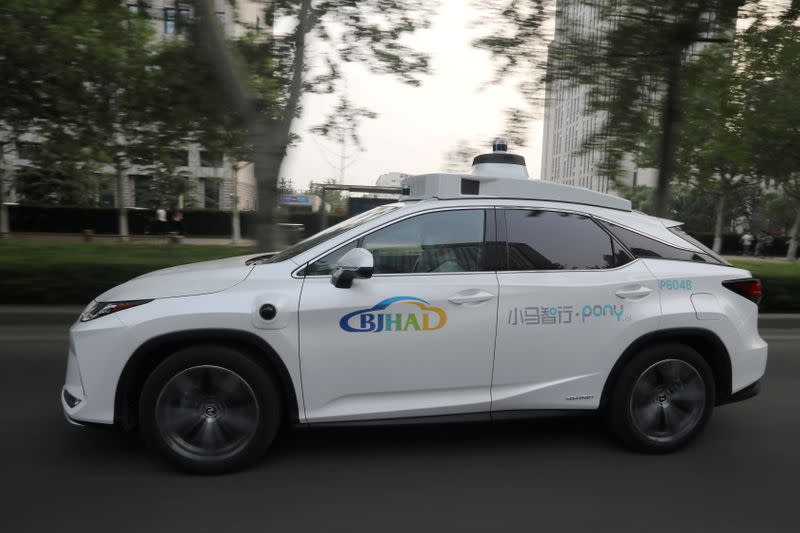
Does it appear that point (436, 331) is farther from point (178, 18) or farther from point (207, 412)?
point (178, 18)

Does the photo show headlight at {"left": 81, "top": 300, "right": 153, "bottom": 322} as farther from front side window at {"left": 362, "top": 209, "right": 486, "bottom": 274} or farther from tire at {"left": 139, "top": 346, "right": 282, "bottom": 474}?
front side window at {"left": 362, "top": 209, "right": 486, "bottom": 274}

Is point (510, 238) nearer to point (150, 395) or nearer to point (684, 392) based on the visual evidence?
point (684, 392)

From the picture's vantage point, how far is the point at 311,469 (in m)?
3.68

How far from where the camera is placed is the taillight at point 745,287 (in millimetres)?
4078

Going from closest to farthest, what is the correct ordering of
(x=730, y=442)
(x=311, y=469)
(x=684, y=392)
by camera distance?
(x=311, y=469), (x=684, y=392), (x=730, y=442)

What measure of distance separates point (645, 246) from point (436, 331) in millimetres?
1537

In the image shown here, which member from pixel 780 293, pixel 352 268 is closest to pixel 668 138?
pixel 780 293

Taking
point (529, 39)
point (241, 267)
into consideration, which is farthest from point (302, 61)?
point (241, 267)

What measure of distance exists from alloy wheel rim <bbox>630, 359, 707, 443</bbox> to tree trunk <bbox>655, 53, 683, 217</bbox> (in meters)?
5.22

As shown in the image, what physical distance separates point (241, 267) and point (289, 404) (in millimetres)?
873

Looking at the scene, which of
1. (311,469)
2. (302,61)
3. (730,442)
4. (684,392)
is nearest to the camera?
(311,469)

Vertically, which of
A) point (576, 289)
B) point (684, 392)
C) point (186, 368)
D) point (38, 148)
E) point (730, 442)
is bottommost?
point (730, 442)

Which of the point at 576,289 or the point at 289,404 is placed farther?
the point at 576,289

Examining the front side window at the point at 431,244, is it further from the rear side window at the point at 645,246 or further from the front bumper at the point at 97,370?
the front bumper at the point at 97,370
